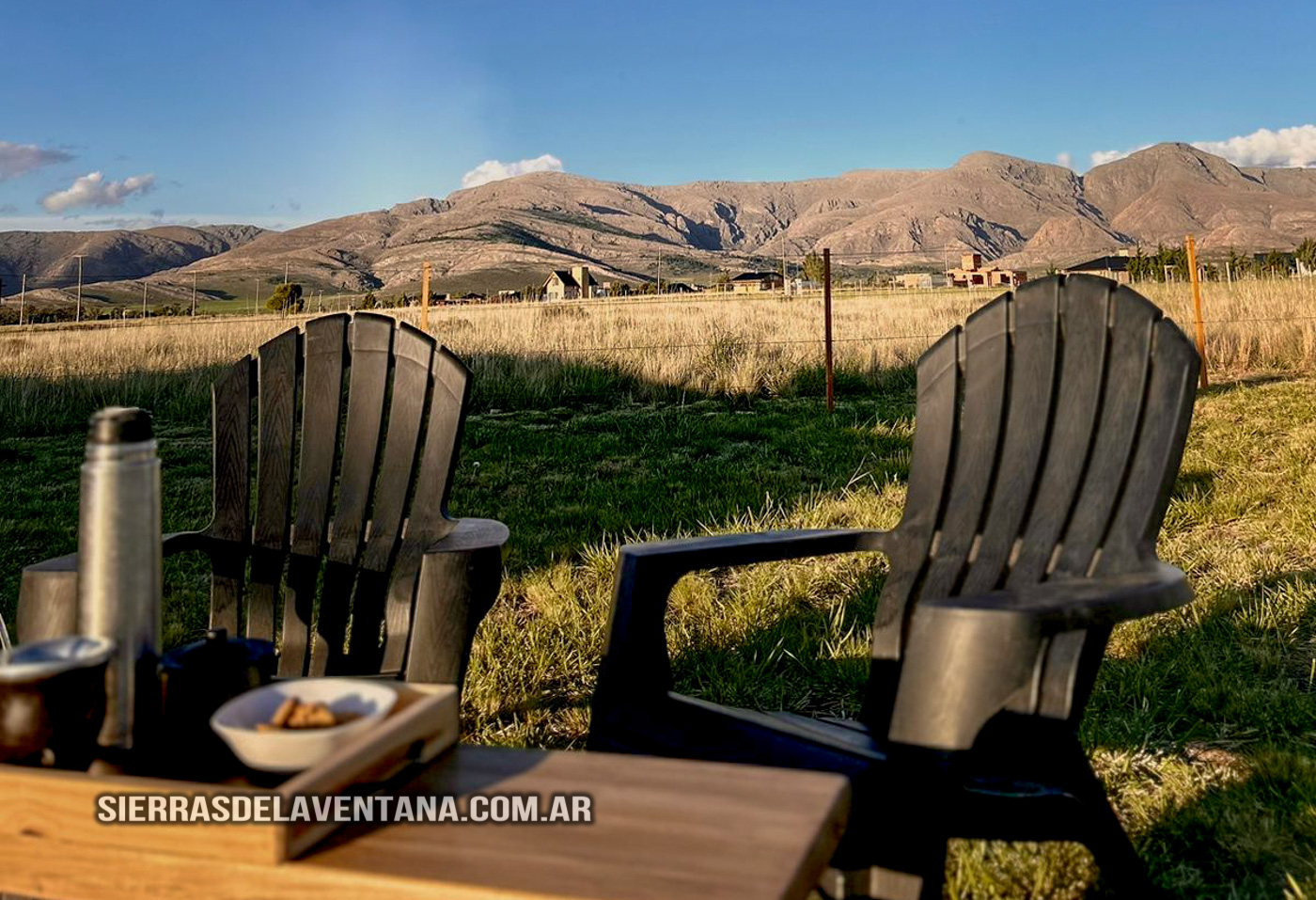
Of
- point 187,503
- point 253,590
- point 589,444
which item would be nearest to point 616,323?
point 589,444

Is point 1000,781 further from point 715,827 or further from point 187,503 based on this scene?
point 187,503

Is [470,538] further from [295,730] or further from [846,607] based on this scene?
[846,607]

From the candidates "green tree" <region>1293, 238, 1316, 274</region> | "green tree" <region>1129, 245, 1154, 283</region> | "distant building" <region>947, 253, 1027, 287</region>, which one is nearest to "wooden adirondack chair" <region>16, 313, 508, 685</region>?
"green tree" <region>1129, 245, 1154, 283</region>

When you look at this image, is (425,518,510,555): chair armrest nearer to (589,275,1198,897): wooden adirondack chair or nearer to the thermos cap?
(589,275,1198,897): wooden adirondack chair

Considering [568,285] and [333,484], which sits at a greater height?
[568,285]

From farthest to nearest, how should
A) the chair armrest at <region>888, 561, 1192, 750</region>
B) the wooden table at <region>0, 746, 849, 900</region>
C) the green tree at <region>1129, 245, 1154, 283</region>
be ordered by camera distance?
the green tree at <region>1129, 245, 1154, 283</region> < the chair armrest at <region>888, 561, 1192, 750</region> < the wooden table at <region>0, 746, 849, 900</region>

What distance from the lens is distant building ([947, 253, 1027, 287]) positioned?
115 ft

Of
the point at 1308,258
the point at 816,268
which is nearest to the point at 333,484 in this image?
the point at 816,268

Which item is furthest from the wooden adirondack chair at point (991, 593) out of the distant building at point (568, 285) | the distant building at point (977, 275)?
the distant building at point (568, 285)

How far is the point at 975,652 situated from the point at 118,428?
102 cm

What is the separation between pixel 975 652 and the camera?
3.89ft

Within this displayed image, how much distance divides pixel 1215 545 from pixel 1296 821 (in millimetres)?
2107

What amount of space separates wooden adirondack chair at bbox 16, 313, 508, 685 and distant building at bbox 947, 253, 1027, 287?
28374mm

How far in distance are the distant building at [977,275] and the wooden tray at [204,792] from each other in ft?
96.7
